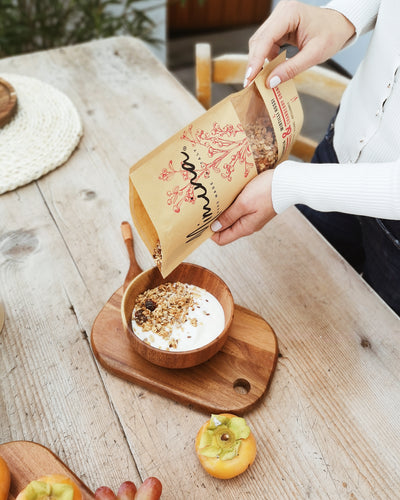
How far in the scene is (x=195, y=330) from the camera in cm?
73

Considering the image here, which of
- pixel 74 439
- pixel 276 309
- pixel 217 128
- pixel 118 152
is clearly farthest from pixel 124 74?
pixel 74 439

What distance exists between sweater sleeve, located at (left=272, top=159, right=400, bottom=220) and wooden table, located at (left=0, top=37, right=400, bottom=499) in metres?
0.19

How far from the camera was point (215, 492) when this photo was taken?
0.63 m

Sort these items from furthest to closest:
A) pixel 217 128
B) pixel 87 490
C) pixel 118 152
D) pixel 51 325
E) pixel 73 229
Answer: pixel 118 152
pixel 73 229
pixel 51 325
pixel 217 128
pixel 87 490

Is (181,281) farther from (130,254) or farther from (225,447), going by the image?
(225,447)

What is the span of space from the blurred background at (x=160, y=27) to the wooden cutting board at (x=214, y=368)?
2170 mm

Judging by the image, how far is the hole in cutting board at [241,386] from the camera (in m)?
0.73

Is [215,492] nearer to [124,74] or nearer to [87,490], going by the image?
[87,490]

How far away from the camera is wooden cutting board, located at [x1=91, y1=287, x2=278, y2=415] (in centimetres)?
71

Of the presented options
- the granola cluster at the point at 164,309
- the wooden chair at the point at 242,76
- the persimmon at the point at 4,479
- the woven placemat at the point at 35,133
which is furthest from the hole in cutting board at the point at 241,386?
the wooden chair at the point at 242,76

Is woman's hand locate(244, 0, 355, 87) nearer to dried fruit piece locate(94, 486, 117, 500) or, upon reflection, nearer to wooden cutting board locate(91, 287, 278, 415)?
wooden cutting board locate(91, 287, 278, 415)

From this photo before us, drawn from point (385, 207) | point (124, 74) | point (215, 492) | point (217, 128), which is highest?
point (217, 128)

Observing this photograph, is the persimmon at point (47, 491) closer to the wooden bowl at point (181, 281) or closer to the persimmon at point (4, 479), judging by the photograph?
the persimmon at point (4, 479)

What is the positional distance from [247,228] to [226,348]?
0.71 ft
